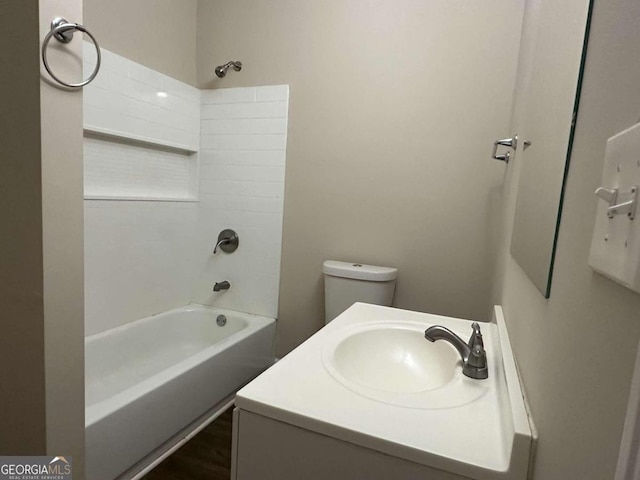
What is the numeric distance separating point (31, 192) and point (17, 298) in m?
0.32

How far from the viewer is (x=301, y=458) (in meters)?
0.70

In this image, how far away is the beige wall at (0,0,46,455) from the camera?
0.97m

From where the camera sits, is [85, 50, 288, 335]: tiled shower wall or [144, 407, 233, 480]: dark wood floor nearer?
[144, 407, 233, 480]: dark wood floor

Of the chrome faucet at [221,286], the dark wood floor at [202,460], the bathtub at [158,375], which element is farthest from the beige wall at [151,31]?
the dark wood floor at [202,460]

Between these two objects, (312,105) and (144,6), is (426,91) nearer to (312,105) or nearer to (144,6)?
(312,105)

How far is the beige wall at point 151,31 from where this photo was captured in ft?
6.16

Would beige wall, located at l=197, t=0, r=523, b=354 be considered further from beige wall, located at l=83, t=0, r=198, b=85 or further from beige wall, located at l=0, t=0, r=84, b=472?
beige wall, located at l=0, t=0, r=84, b=472

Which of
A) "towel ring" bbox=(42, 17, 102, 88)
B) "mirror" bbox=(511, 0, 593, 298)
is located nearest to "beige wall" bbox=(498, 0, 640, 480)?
"mirror" bbox=(511, 0, 593, 298)

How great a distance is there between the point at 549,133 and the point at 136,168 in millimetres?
2140

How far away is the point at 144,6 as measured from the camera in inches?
83.0

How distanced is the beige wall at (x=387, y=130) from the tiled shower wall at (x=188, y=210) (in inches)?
5.8

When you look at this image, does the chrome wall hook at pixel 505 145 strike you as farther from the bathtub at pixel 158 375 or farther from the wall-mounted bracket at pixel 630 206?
the bathtub at pixel 158 375

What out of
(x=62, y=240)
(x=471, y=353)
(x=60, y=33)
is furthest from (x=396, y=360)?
(x=60, y=33)

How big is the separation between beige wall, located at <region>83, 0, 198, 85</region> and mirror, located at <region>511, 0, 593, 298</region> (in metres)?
2.01
